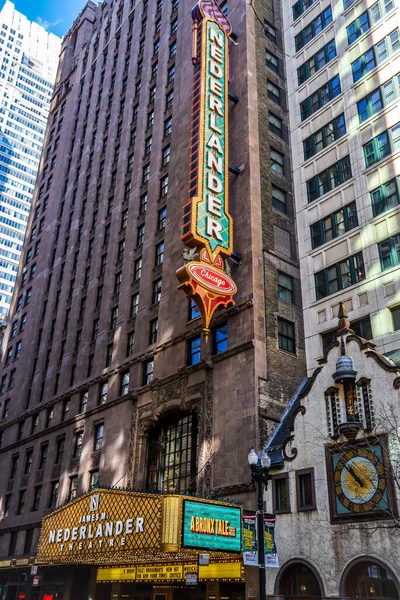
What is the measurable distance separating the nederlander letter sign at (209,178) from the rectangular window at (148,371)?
903 cm

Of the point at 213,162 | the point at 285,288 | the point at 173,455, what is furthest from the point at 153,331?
the point at 213,162

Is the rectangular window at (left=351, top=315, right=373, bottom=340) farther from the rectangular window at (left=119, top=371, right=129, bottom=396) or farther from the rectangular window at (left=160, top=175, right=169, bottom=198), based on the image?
the rectangular window at (left=160, top=175, right=169, bottom=198)

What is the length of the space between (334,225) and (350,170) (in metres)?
3.37

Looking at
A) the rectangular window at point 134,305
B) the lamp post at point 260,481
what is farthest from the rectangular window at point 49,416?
the lamp post at point 260,481

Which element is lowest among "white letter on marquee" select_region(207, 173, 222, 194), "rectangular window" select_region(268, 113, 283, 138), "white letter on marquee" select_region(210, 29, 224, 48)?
"white letter on marquee" select_region(207, 173, 222, 194)

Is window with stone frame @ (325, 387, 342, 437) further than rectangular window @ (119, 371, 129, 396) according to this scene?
No

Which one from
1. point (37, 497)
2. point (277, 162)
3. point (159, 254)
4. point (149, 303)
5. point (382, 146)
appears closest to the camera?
point (382, 146)

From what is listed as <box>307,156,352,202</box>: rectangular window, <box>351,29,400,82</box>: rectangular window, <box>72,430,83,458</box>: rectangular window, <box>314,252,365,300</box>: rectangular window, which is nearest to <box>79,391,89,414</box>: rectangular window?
<box>72,430,83,458</box>: rectangular window

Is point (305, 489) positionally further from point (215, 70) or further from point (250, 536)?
point (215, 70)

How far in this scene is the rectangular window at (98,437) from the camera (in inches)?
1636

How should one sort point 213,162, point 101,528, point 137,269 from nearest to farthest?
point 101,528, point 213,162, point 137,269

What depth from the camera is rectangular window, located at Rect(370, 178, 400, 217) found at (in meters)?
30.8

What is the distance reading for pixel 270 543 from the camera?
22516mm

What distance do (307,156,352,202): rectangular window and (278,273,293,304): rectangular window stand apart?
5.49m
